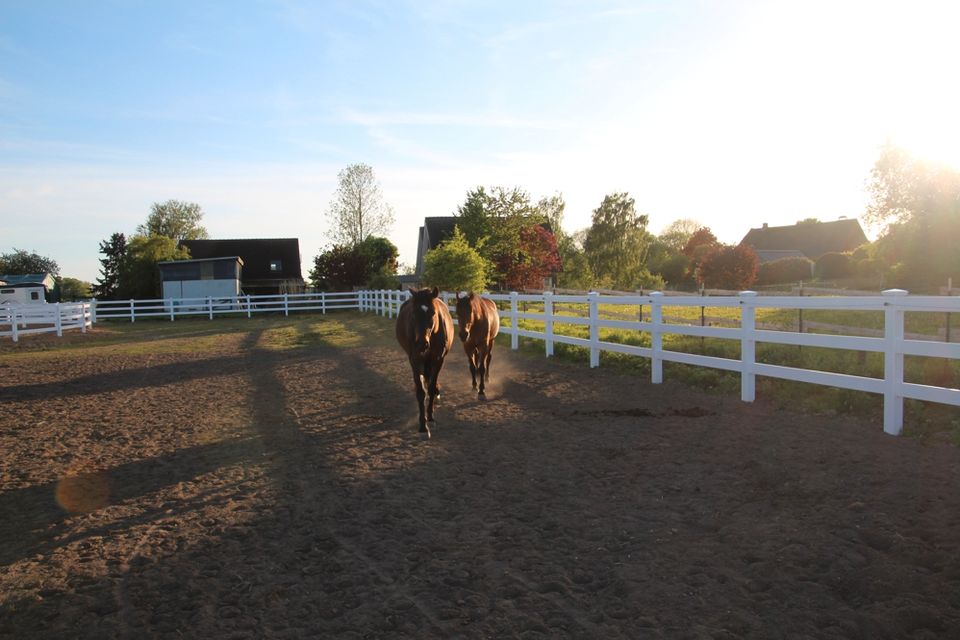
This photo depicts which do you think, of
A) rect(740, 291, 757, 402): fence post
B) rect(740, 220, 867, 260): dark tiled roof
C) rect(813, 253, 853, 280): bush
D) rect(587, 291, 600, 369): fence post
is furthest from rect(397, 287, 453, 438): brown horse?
rect(740, 220, 867, 260): dark tiled roof

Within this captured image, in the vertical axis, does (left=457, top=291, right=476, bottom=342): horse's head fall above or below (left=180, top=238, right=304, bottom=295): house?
below

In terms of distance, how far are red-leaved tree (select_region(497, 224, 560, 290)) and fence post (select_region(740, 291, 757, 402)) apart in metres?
26.4

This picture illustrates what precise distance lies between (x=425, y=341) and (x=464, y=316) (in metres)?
1.88

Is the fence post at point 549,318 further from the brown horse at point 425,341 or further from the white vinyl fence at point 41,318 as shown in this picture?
the white vinyl fence at point 41,318

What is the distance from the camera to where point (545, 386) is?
10141mm

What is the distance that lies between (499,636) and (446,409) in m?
5.72

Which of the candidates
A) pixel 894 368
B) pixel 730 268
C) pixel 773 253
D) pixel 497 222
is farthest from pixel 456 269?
pixel 773 253

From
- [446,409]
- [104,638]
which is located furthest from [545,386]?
[104,638]

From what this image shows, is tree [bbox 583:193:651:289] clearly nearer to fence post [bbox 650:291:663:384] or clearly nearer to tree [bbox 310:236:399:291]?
tree [bbox 310:236:399:291]

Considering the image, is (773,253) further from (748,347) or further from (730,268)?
(748,347)

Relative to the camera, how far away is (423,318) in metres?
7.56

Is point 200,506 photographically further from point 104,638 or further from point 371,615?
point 371,615

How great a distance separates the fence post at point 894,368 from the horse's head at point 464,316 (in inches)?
199

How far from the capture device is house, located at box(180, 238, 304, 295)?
54.0 metres
